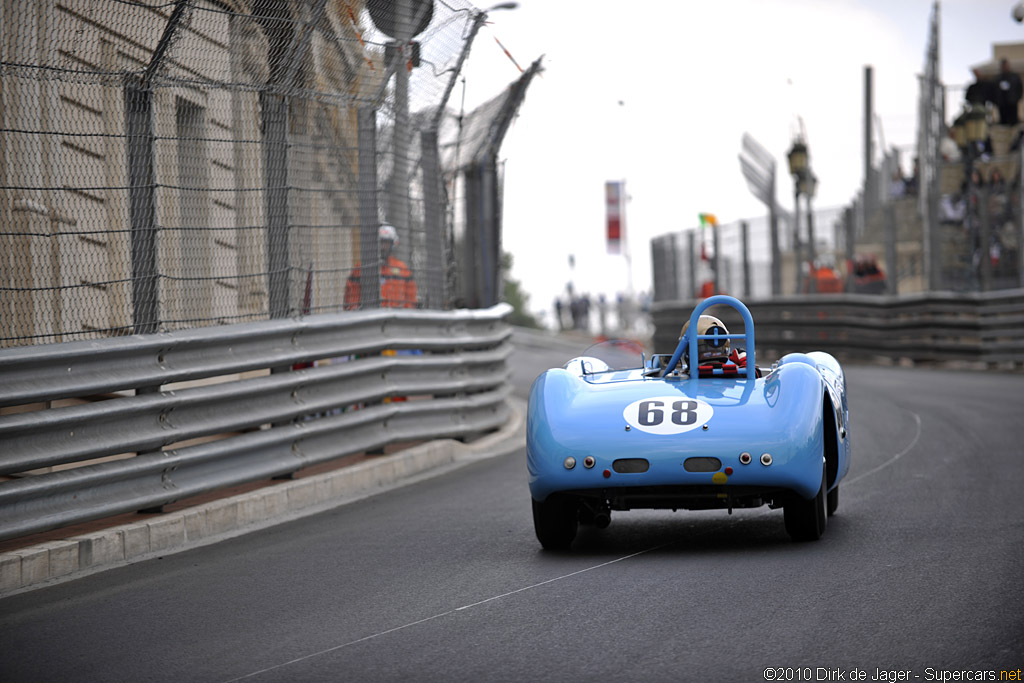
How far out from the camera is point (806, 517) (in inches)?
246

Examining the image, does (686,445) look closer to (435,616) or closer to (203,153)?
(435,616)

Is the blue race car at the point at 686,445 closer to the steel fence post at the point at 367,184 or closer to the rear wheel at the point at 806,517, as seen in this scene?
the rear wheel at the point at 806,517

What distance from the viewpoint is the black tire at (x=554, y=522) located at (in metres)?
6.45

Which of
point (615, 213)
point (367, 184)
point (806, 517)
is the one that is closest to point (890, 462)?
point (806, 517)

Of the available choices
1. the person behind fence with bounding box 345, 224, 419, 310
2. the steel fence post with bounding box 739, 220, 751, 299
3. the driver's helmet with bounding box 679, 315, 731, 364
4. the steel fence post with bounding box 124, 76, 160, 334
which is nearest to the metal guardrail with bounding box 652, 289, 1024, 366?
the steel fence post with bounding box 739, 220, 751, 299

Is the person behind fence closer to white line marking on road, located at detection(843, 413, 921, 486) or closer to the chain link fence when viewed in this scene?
the chain link fence

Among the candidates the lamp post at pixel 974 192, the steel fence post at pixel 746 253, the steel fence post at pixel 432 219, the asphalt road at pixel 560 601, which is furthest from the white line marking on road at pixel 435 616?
the steel fence post at pixel 746 253

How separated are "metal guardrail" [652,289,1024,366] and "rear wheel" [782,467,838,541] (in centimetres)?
1507

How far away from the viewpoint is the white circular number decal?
20.2 feet

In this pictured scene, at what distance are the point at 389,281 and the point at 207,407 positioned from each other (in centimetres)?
310

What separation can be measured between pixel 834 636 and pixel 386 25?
656 cm

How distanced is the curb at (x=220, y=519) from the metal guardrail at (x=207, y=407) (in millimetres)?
139

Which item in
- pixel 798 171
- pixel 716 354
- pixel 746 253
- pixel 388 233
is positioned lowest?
pixel 716 354

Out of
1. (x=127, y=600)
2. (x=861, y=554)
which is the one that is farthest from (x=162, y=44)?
(x=861, y=554)
